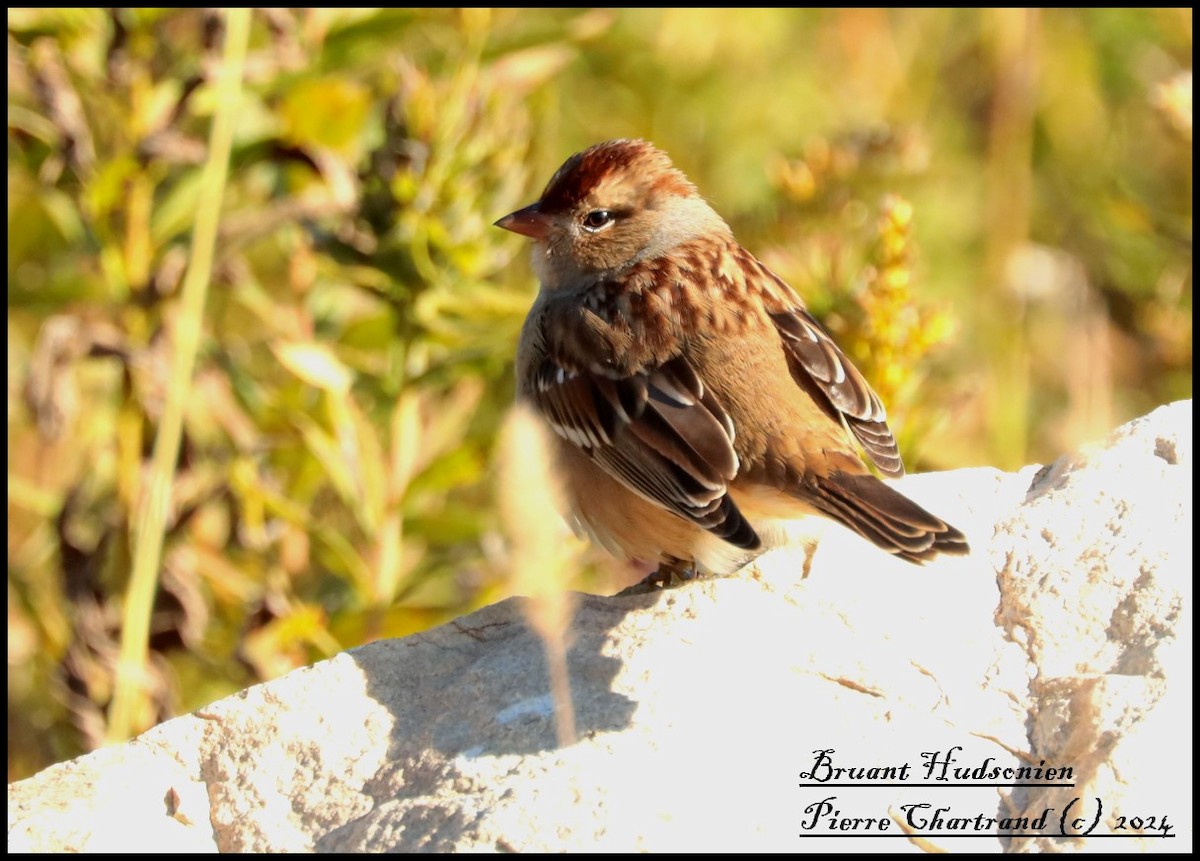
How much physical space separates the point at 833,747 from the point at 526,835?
1.95 ft

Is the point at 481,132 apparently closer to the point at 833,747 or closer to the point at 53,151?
the point at 53,151

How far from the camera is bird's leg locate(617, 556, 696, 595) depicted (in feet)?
11.7

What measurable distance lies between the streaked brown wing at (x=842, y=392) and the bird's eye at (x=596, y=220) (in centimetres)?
68

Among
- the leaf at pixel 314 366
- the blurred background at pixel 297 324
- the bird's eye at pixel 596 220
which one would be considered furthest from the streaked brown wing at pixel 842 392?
the leaf at pixel 314 366

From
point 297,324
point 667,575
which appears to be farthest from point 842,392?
point 297,324

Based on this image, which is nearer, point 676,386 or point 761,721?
point 761,721

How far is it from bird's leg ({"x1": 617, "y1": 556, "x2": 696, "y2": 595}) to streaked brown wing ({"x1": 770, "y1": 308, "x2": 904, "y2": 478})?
504 mm

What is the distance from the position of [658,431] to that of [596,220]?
875 millimetres

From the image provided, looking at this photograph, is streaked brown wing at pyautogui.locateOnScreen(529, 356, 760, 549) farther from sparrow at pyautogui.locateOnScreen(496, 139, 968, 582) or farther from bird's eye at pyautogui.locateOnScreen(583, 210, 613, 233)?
bird's eye at pyautogui.locateOnScreen(583, 210, 613, 233)

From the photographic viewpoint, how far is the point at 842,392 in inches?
138

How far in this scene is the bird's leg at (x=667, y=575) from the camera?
3.56 metres

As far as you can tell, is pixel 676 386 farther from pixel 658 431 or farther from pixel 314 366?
pixel 314 366

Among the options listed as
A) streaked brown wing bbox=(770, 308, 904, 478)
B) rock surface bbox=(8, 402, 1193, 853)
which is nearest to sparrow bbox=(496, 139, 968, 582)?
streaked brown wing bbox=(770, 308, 904, 478)

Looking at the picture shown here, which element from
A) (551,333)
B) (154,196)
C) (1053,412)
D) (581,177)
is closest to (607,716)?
(551,333)
